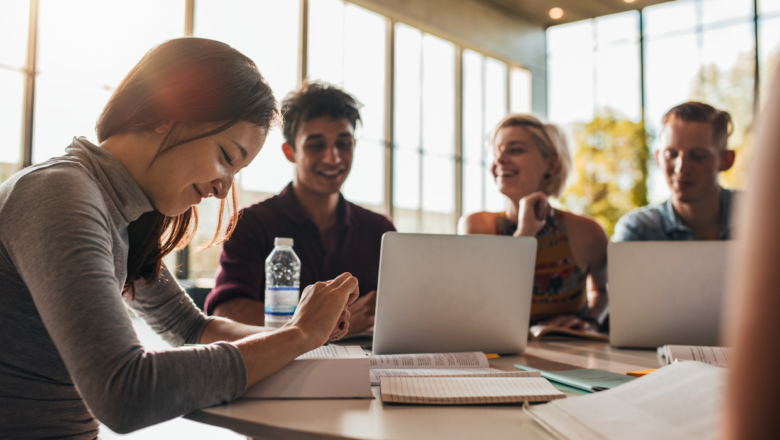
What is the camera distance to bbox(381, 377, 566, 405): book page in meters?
0.81

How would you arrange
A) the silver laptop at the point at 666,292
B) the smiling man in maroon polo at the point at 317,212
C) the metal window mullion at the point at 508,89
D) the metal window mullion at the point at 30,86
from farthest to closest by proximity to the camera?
the metal window mullion at the point at 508,89 < the metal window mullion at the point at 30,86 < the smiling man in maroon polo at the point at 317,212 < the silver laptop at the point at 666,292

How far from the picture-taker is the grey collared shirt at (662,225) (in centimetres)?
228

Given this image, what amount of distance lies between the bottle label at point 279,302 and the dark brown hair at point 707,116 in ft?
5.88

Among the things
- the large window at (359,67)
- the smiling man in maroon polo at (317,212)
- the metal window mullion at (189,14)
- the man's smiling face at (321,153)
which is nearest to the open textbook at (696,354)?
the smiling man in maroon polo at (317,212)

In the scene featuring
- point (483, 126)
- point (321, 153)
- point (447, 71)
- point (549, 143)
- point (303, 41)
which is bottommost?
point (321, 153)

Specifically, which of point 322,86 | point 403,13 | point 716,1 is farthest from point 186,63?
point 716,1

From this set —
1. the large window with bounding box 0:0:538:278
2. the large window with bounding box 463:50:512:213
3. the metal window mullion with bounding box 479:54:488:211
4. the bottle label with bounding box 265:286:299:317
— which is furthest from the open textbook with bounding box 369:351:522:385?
the metal window mullion with bounding box 479:54:488:211

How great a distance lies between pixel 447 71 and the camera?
7.96 meters

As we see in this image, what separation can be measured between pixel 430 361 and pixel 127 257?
650mm

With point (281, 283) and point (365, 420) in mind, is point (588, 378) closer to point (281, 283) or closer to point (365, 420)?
point (365, 420)

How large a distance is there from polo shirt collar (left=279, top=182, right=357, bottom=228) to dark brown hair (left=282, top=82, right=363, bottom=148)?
0.23 meters

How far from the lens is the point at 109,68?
15.2ft

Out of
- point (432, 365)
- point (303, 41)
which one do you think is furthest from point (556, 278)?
point (303, 41)

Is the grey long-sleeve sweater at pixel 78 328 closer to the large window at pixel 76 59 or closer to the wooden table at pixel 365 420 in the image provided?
the wooden table at pixel 365 420
